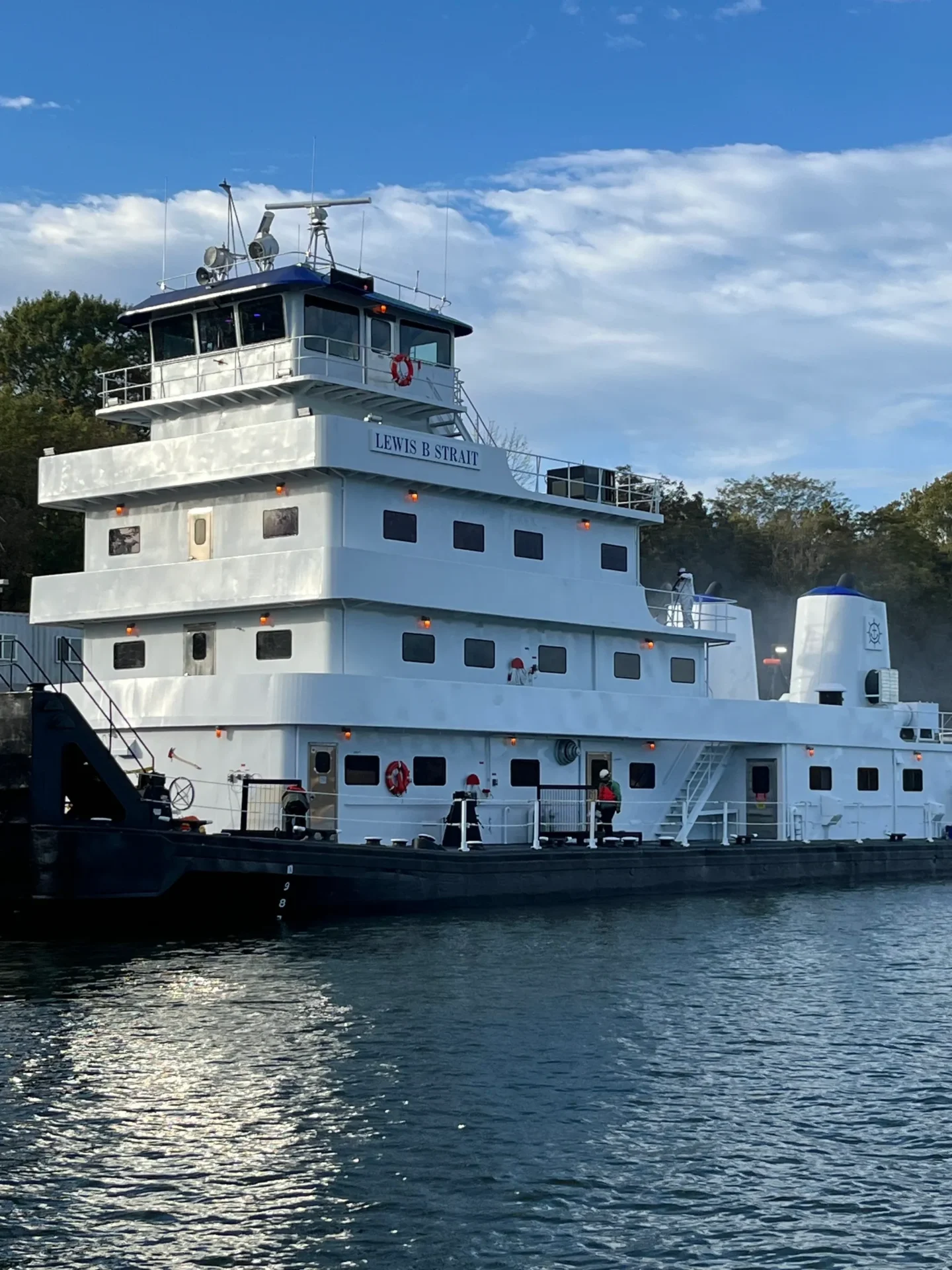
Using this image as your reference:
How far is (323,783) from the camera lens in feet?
80.1

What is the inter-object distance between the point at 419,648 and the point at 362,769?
245 centimetres

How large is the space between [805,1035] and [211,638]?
512 inches

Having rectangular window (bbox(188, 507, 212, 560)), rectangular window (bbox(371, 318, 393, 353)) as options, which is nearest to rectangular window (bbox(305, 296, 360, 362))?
rectangular window (bbox(371, 318, 393, 353))

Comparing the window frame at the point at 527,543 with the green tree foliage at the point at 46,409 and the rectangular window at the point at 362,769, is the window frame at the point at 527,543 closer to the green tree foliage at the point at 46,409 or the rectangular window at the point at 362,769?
the rectangular window at the point at 362,769

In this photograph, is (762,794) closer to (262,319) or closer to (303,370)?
(303,370)

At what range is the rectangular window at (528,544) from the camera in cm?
2795

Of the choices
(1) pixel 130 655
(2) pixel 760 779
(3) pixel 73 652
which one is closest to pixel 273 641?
(1) pixel 130 655

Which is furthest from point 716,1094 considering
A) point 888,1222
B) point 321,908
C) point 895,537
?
point 895,537

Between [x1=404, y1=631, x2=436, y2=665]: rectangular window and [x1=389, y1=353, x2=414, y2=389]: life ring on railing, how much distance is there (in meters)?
4.42

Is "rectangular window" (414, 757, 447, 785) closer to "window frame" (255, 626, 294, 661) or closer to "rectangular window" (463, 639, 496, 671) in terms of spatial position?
"rectangular window" (463, 639, 496, 671)

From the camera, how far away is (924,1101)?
1394 cm

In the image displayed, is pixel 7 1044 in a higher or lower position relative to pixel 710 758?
lower

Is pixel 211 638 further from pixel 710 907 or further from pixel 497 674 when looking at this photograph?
pixel 710 907

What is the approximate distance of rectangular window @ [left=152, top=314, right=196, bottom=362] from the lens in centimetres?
2716
